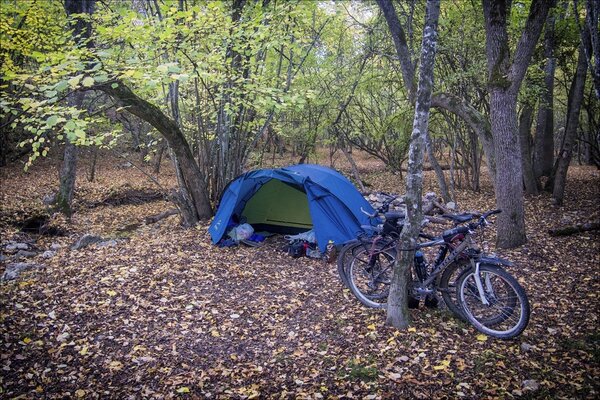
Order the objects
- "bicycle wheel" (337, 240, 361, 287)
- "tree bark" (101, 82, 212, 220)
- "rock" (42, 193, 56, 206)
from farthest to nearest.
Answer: "rock" (42, 193, 56, 206) < "tree bark" (101, 82, 212, 220) < "bicycle wheel" (337, 240, 361, 287)

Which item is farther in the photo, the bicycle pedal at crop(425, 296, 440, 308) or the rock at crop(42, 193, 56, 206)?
the rock at crop(42, 193, 56, 206)

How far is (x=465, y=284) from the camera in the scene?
419cm

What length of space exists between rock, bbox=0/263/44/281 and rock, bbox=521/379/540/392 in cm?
693

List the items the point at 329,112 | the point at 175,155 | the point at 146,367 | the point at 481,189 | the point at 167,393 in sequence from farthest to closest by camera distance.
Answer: the point at 329,112 < the point at 481,189 < the point at 175,155 < the point at 146,367 < the point at 167,393

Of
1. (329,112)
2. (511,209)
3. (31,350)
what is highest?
(329,112)

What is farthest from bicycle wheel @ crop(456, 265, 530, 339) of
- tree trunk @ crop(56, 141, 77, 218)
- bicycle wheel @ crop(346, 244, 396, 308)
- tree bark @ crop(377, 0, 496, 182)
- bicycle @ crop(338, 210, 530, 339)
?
tree trunk @ crop(56, 141, 77, 218)

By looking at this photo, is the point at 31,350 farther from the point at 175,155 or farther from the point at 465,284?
the point at 175,155

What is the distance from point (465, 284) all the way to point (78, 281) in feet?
17.1

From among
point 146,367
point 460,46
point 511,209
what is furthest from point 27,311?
point 460,46

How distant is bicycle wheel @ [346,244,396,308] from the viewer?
4867 mm

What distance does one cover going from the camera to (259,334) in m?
4.37

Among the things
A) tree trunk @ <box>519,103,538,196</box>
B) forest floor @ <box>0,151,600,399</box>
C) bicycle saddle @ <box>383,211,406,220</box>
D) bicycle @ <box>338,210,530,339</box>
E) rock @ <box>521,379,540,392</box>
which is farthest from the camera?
tree trunk @ <box>519,103,538,196</box>

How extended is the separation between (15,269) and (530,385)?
7.42 meters

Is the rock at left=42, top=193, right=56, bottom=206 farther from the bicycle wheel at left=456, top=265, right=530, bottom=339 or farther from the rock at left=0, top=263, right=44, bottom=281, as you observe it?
the bicycle wheel at left=456, top=265, right=530, bottom=339
